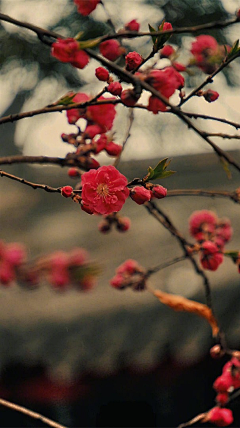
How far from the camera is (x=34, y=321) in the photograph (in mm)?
2283

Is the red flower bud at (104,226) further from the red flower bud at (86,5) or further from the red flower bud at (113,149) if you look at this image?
the red flower bud at (86,5)

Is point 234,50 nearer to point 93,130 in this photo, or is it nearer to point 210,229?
point 93,130

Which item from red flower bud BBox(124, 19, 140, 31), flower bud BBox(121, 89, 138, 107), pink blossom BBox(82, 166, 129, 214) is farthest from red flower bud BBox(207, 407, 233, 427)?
red flower bud BBox(124, 19, 140, 31)

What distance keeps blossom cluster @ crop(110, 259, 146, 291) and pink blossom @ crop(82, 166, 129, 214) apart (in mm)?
566

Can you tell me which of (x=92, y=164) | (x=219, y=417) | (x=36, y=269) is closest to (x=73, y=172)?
(x=92, y=164)

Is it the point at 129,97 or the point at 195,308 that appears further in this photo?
the point at 195,308

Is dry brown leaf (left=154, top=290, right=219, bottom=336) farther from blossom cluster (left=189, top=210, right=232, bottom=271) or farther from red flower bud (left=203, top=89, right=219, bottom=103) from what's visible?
red flower bud (left=203, top=89, right=219, bottom=103)

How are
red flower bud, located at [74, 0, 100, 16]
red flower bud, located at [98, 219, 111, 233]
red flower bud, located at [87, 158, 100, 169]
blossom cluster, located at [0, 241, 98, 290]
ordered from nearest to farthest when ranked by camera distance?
red flower bud, located at [74, 0, 100, 16] < red flower bud, located at [87, 158, 100, 169] < red flower bud, located at [98, 219, 111, 233] < blossom cluster, located at [0, 241, 98, 290]

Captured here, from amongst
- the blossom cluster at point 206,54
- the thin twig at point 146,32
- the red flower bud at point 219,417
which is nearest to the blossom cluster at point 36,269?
the red flower bud at point 219,417

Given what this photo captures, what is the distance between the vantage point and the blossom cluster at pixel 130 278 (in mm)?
1234

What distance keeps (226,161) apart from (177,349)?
1646mm

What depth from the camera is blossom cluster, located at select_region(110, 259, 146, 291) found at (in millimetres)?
1234

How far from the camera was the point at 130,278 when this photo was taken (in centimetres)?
133

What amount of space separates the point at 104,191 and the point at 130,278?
686mm
